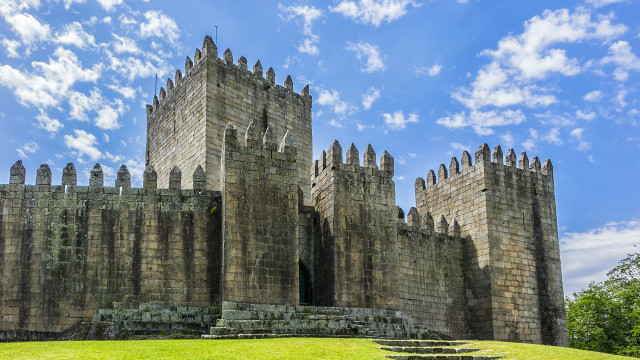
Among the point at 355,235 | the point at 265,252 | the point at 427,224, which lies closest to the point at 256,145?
the point at 265,252

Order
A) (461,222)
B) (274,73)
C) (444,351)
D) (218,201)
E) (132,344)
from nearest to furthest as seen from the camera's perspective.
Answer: (132,344) → (444,351) → (218,201) → (461,222) → (274,73)

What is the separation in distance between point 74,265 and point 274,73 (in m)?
14.0

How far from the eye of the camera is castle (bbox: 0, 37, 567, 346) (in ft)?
66.5

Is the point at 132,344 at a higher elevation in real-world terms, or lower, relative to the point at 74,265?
lower

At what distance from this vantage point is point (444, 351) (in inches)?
702

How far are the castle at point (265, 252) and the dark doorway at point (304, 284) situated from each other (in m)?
0.11

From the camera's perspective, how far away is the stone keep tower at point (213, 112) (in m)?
28.0

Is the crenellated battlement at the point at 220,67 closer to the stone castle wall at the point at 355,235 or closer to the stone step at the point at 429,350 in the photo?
the stone castle wall at the point at 355,235

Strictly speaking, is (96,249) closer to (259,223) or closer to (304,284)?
(259,223)

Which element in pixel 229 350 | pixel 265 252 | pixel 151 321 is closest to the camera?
pixel 229 350

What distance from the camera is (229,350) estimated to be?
15.4m

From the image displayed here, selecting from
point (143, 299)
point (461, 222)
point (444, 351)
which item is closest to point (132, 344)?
point (143, 299)

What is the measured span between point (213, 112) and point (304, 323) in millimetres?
11527

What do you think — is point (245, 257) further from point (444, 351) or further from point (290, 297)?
point (444, 351)
